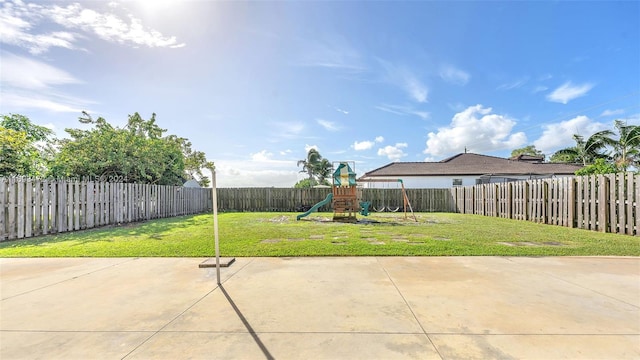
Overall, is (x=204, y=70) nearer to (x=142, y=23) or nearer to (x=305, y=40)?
(x=142, y=23)

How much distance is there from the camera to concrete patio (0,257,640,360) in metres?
2.11

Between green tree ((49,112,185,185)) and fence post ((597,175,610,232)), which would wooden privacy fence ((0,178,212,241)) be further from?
fence post ((597,175,610,232))

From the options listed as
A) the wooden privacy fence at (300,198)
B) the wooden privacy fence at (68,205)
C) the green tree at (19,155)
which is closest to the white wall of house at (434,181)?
the wooden privacy fence at (300,198)

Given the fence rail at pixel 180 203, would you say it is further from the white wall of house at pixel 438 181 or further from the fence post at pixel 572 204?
the white wall of house at pixel 438 181

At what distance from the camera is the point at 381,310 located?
2.81 m

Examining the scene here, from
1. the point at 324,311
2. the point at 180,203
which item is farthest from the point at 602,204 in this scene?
the point at 180,203

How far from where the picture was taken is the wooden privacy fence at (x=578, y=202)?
7.89 metres

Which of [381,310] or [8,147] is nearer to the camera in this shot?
[381,310]

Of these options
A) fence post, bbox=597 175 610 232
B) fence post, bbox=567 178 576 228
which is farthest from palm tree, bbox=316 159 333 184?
fence post, bbox=597 175 610 232

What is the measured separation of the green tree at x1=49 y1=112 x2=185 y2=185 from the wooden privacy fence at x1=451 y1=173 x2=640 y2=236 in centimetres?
1801

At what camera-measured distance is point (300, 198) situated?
20.6 metres

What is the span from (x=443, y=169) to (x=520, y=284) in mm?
25977

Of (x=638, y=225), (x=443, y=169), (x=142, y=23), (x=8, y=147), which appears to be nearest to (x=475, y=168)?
(x=443, y=169)

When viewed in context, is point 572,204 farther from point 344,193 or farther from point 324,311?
point 324,311
